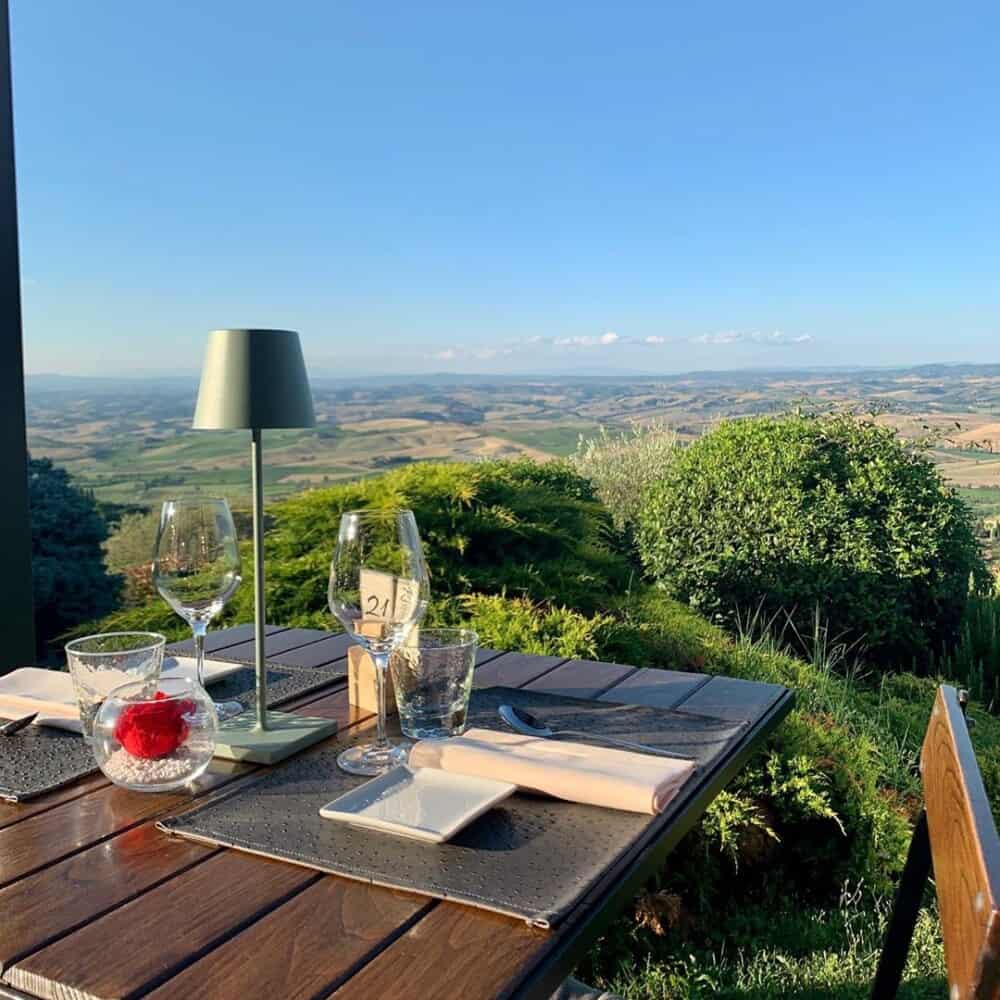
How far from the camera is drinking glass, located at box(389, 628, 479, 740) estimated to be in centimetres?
121

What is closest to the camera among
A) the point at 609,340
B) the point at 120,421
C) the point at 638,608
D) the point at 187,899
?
the point at 187,899

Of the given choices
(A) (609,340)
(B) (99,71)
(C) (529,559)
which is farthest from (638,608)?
(A) (609,340)

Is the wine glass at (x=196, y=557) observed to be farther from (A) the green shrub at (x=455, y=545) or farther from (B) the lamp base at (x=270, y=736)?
(A) the green shrub at (x=455, y=545)

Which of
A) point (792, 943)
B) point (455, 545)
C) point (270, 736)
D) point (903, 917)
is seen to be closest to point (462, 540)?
point (455, 545)

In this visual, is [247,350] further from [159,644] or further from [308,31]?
[308,31]

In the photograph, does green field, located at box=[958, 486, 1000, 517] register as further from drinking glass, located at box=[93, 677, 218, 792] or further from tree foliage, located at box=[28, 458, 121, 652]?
tree foliage, located at box=[28, 458, 121, 652]

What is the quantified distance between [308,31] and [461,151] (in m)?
2.28

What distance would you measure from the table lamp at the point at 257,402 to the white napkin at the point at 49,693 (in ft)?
0.95

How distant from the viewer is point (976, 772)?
0.87 metres

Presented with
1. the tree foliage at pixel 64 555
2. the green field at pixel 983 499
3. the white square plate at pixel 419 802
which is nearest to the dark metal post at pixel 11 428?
the white square plate at pixel 419 802

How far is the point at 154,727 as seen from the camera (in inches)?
42.4

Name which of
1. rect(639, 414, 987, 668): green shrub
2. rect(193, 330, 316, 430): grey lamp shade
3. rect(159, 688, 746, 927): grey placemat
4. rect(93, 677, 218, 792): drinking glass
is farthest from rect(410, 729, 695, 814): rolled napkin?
rect(639, 414, 987, 668): green shrub

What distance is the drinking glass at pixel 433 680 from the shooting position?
3.95 feet

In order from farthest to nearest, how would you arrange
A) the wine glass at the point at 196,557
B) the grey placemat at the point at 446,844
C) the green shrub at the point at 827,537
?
the green shrub at the point at 827,537 < the wine glass at the point at 196,557 < the grey placemat at the point at 446,844
